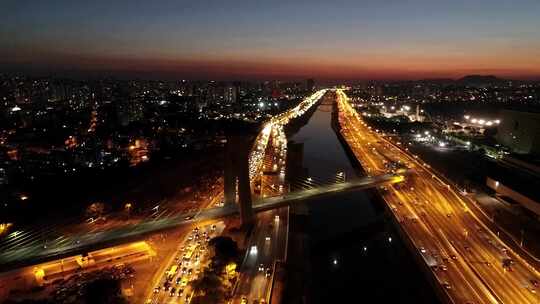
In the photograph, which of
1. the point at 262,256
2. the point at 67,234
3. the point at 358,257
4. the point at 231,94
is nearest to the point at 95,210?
the point at 67,234

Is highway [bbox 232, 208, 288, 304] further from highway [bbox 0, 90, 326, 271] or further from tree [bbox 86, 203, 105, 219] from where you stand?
tree [bbox 86, 203, 105, 219]

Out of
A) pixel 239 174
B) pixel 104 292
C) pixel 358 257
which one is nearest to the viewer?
pixel 104 292

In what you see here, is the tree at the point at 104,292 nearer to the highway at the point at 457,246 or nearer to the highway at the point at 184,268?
the highway at the point at 184,268

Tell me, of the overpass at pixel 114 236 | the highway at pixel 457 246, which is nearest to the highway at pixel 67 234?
the overpass at pixel 114 236

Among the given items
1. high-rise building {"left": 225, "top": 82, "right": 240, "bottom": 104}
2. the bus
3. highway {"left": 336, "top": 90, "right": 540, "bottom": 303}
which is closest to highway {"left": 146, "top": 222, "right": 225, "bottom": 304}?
the bus

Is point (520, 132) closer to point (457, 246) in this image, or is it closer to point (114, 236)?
point (457, 246)

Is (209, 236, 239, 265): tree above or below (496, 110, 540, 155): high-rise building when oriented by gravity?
below
